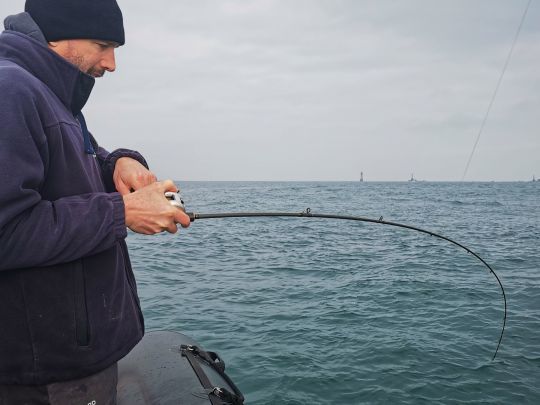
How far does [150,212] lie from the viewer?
5.65 feet

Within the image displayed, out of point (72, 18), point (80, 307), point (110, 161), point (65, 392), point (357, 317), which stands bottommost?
point (357, 317)

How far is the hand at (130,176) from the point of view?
2200mm

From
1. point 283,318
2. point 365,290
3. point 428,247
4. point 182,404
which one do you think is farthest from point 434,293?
point 182,404

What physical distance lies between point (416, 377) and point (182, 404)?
469 cm

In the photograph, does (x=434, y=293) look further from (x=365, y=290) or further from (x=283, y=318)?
(x=283, y=318)

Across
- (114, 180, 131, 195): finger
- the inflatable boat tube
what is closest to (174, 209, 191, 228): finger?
(114, 180, 131, 195): finger

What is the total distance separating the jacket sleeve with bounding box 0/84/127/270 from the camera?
1401 millimetres

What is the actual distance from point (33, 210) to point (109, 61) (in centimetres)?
87

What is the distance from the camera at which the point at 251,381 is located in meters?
6.28

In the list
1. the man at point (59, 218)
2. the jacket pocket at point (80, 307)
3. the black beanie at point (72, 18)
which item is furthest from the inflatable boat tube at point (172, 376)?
the black beanie at point (72, 18)

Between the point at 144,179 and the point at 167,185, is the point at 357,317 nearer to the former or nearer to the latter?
the point at 144,179

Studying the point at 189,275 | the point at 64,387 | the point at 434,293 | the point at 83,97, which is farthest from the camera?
the point at 189,275

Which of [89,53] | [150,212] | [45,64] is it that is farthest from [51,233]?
[89,53]

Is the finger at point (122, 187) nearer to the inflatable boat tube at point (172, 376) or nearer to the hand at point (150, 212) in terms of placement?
the hand at point (150, 212)
